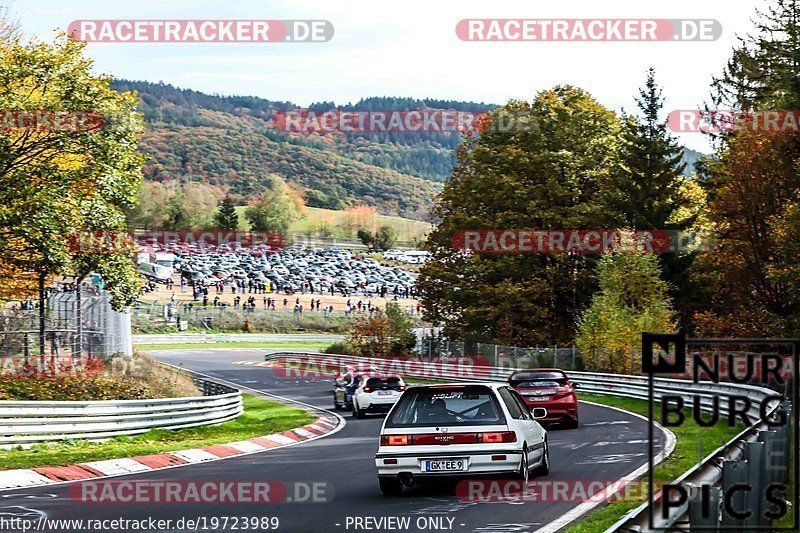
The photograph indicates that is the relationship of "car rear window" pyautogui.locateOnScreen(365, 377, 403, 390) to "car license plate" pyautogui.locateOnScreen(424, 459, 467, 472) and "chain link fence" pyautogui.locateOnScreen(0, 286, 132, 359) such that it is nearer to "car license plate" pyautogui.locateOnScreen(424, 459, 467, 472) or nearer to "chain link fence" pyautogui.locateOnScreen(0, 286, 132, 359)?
"chain link fence" pyautogui.locateOnScreen(0, 286, 132, 359)

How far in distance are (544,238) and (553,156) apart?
4.56 m

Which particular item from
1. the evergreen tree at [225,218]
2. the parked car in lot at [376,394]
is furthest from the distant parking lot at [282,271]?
the parked car in lot at [376,394]

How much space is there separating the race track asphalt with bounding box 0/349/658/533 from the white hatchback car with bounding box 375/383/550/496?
0.35m

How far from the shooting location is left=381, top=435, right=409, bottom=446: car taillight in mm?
13477

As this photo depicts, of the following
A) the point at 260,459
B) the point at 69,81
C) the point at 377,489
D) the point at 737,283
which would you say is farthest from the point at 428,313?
the point at 377,489

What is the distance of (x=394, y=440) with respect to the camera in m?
13.5

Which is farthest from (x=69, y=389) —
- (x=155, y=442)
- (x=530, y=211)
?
(x=530, y=211)

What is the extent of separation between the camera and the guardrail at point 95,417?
21.2 meters

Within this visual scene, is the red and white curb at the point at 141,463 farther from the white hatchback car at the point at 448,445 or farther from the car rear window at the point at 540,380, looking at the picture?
the white hatchback car at the point at 448,445

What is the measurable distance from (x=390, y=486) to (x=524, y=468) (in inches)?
67.3

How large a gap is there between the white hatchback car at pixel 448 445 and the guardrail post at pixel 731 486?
5.23 meters

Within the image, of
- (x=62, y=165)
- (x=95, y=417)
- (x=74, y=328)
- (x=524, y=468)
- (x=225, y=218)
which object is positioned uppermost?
(x=225, y=218)

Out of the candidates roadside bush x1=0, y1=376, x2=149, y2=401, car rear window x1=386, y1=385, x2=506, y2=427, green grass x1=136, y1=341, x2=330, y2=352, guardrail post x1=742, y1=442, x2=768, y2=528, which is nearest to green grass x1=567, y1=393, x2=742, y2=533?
guardrail post x1=742, y1=442, x2=768, y2=528

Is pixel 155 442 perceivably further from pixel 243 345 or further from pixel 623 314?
pixel 243 345
